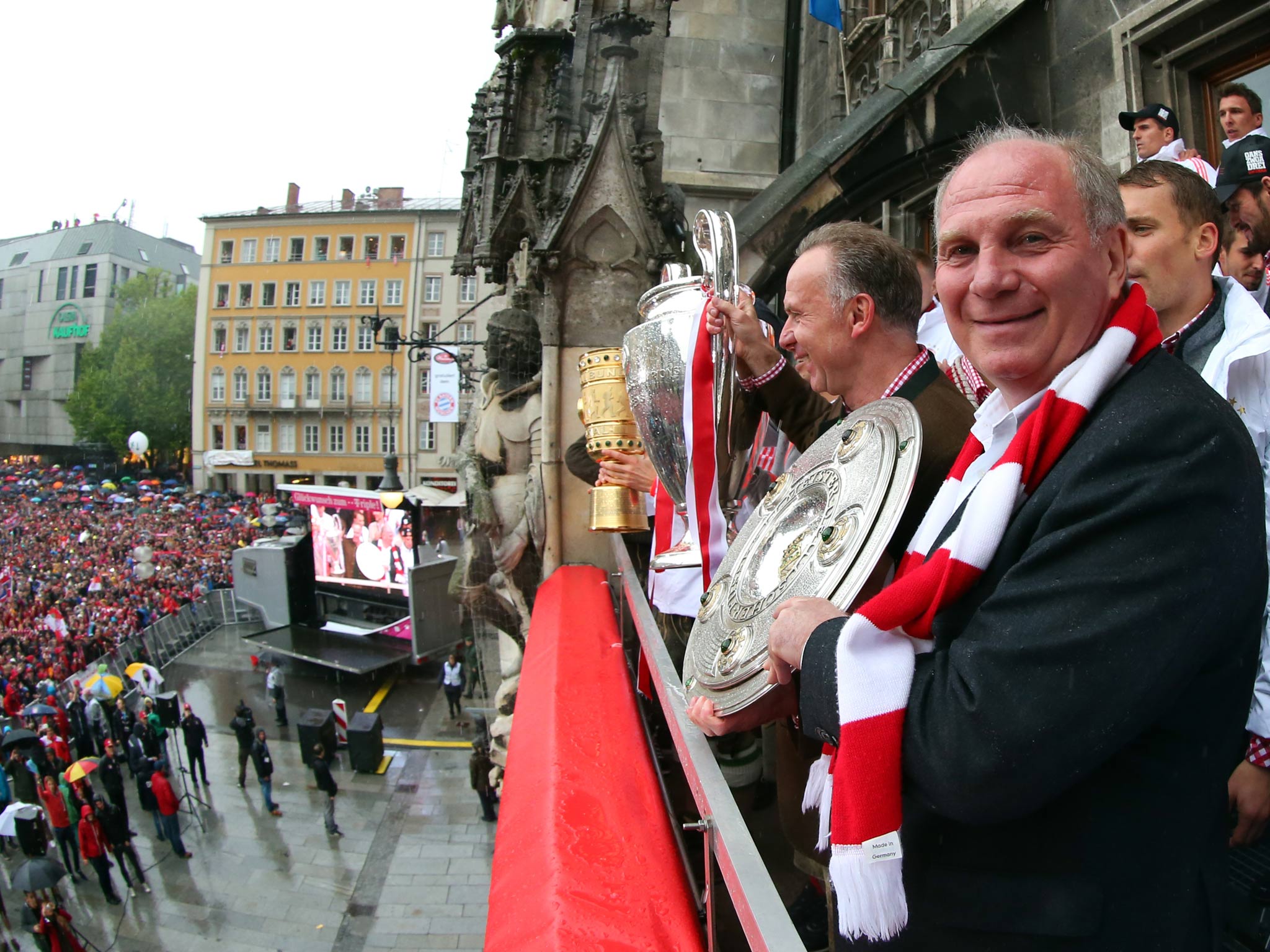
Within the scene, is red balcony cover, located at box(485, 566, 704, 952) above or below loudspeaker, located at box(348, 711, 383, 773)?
above

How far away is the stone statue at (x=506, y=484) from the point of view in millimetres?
5539

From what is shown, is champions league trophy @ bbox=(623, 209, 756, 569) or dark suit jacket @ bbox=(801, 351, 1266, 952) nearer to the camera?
dark suit jacket @ bbox=(801, 351, 1266, 952)

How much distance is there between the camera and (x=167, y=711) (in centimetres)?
1652

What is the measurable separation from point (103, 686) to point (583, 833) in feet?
58.1

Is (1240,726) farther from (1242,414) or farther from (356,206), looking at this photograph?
(356,206)

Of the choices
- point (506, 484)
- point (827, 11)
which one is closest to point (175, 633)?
point (506, 484)

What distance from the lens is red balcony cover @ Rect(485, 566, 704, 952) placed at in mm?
1579

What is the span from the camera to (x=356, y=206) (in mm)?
52438

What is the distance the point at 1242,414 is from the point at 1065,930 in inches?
56.9

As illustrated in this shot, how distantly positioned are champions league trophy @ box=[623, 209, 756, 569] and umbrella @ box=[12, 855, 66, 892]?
36.2ft

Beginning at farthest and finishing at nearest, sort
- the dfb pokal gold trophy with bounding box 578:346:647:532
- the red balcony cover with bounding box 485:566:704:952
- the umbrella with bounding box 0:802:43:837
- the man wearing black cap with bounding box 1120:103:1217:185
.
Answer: the umbrella with bounding box 0:802:43:837
the man wearing black cap with bounding box 1120:103:1217:185
the dfb pokal gold trophy with bounding box 578:346:647:532
the red balcony cover with bounding box 485:566:704:952

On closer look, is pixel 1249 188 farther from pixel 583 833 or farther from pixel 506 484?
pixel 506 484

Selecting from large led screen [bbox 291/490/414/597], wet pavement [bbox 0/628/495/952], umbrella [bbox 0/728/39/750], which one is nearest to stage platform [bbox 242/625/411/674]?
large led screen [bbox 291/490/414/597]

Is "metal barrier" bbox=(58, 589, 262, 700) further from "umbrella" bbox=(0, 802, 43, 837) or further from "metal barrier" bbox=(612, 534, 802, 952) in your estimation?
"metal barrier" bbox=(612, 534, 802, 952)
